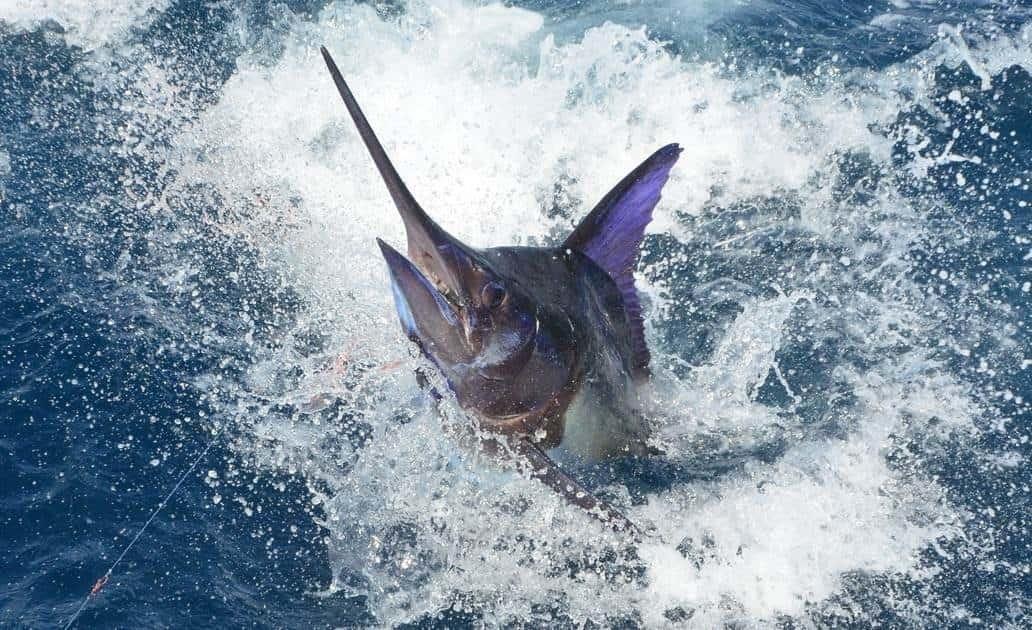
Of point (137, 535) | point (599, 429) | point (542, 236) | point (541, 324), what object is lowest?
point (137, 535)

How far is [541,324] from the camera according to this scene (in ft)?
7.78

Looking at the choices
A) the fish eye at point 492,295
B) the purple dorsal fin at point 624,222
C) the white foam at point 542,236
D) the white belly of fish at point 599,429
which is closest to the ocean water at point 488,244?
the white foam at point 542,236

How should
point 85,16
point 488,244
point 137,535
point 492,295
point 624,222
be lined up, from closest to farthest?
point 492,295 < point 624,222 < point 137,535 < point 488,244 < point 85,16

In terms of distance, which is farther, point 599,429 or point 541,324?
point 599,429

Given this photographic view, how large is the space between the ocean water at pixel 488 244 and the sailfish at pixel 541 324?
333 mm

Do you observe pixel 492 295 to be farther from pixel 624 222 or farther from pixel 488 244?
pixel 488 244

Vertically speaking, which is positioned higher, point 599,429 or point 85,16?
point 85,16

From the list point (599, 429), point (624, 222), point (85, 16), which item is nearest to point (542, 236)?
point (624, 222)

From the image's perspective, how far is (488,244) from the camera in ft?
15.1

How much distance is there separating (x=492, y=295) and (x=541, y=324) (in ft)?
1.03

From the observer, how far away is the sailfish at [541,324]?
202 cm

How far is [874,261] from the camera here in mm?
4211

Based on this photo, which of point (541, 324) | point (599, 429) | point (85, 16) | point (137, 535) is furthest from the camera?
point (85, 16)

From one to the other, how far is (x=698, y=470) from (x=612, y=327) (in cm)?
118
